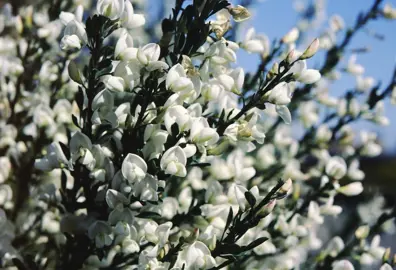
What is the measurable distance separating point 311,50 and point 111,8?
0.22 metres

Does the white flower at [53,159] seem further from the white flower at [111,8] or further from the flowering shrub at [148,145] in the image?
the white flower at [111,8]

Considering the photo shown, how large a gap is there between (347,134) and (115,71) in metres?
0.63

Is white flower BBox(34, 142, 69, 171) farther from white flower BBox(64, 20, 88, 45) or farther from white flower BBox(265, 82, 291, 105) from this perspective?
white flower BBox(265, 82, 291, 105)

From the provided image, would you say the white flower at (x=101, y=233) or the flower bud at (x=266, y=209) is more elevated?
the flower bud at (x=266, y=209)

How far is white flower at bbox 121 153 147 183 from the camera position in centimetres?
52

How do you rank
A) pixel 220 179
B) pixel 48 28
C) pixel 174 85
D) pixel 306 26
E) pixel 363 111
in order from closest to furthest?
pixel 174 85 < pixel 220 179 < pixel 48 28 < pixel 363 111 < pixel 306 26

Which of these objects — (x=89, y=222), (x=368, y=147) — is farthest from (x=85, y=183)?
(x=368, y=147)

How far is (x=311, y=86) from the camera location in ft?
3.13

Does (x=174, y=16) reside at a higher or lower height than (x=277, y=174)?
higher

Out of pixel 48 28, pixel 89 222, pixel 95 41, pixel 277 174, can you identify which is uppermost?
pixel 95 41

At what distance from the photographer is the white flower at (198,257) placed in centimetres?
52

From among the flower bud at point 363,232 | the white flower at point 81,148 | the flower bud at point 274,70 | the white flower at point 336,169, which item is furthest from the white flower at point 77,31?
the flower bud at point 363,232

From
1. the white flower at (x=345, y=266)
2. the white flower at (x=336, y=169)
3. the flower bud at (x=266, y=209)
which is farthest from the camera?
the white flower at (x=336, y=169)

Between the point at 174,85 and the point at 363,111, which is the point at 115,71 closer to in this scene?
the point at 174,85
